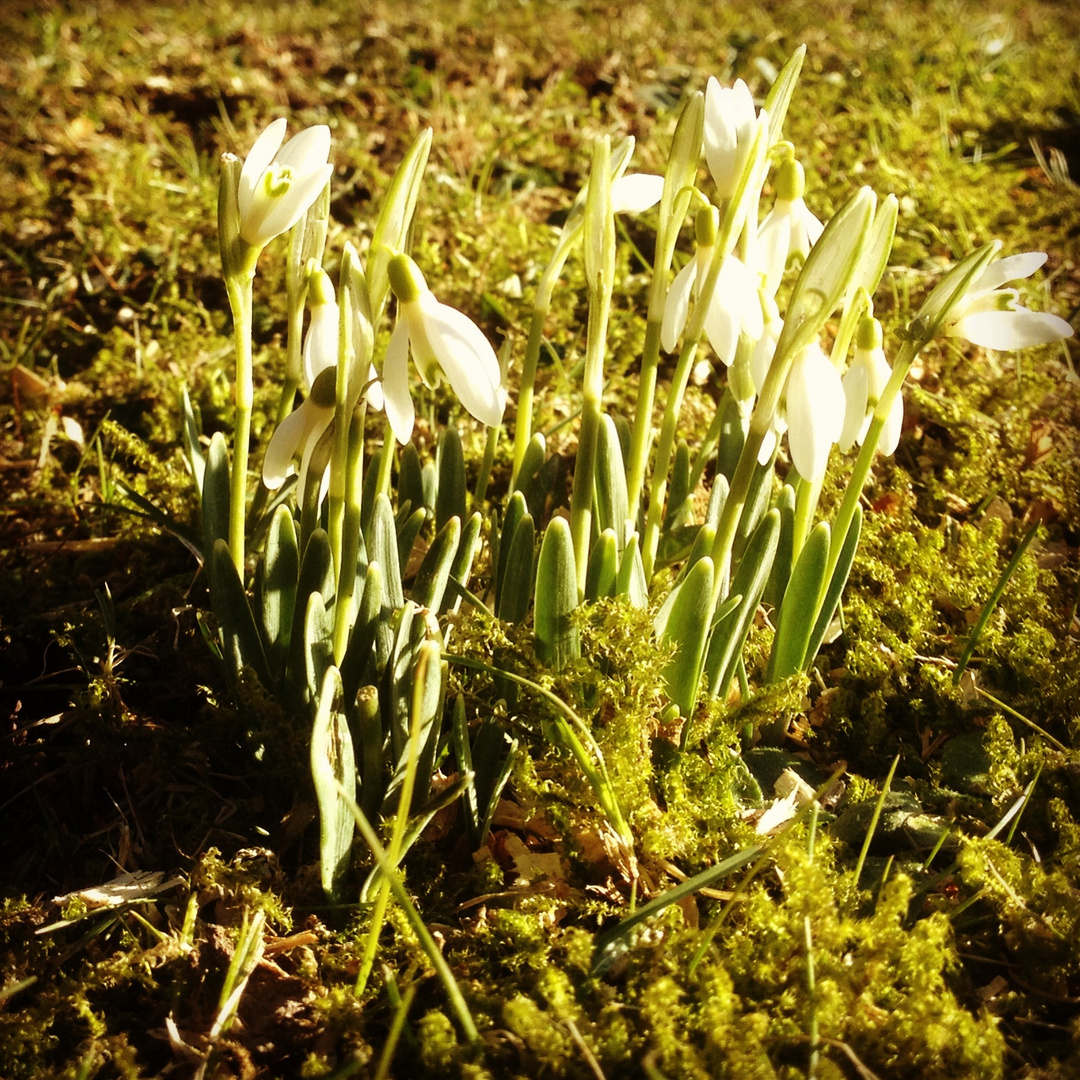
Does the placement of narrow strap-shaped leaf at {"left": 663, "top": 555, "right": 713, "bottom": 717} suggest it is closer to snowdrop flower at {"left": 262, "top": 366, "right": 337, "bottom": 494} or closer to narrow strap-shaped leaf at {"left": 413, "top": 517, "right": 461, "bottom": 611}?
narrow strap-shaped leaf at {"left": 413, "top": 517, "right": 461, "bottom": 611}

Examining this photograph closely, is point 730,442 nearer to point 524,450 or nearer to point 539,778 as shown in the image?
point 524,450

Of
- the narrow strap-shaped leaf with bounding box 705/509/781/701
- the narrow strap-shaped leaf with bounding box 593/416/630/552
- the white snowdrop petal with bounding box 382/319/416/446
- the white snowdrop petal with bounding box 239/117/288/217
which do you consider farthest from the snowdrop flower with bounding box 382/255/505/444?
the narrow strap-shaped leaf with bounding box 705/509/781/701

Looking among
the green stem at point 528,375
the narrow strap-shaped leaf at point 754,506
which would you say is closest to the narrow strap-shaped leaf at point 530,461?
the green stem at point 528,375

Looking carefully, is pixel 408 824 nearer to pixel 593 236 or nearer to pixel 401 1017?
pixel 401 1017

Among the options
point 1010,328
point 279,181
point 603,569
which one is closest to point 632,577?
point 603,569

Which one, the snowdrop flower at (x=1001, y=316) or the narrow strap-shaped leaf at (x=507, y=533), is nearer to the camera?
the snowdrop flower at (x=1001, y=316)

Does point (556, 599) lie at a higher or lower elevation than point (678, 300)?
lower

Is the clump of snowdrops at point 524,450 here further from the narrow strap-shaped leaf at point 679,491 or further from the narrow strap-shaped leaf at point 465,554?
the narrow strap-shaped leaf at point 679,491

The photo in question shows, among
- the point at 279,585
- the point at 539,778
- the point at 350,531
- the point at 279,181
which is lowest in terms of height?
the point at 539,778
